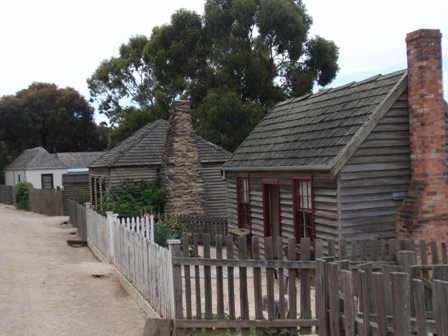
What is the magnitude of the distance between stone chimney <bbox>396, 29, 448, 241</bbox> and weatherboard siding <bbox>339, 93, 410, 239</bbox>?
294 mm

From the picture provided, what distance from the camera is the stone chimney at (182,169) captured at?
2405 cm

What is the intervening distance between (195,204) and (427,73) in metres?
14.3

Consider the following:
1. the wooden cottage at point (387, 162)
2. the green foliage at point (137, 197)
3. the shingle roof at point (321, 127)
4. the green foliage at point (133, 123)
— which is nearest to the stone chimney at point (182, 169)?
the green foliage at point (137, 197)

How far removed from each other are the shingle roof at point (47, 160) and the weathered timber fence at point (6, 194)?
8.19ft

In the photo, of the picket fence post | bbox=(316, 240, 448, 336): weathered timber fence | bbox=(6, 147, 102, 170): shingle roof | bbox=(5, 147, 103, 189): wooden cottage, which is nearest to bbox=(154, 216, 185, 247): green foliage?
the picket fence post

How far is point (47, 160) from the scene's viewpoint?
51844 mm

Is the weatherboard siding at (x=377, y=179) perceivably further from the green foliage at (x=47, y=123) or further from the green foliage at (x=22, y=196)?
the green foliage at (x=47, y=123)

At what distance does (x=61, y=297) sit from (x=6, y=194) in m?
42.8

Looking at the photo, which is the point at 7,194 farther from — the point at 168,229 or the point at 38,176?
the point at 168,229

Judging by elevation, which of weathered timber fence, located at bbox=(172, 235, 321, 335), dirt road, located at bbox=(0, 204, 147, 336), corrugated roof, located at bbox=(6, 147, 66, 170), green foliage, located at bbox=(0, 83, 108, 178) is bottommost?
dirt road, located at bbox=(0, 204, 147, 336)

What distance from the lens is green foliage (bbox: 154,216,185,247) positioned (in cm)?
1498

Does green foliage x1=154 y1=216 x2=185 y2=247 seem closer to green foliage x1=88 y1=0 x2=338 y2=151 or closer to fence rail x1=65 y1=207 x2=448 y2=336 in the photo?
fence rail x1=65 y1=207 x2=448 y2=336

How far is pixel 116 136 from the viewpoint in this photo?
141 ft

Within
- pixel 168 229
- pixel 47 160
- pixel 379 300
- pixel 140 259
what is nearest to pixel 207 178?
pixel 168 229
